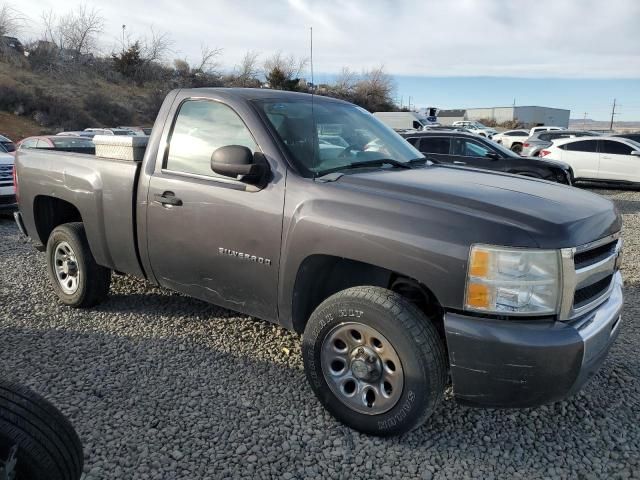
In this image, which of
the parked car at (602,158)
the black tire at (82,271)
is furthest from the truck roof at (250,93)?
the parked car at (602,158)

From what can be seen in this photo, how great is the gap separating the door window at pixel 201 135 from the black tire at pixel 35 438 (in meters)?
1.81

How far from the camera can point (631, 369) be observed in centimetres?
373

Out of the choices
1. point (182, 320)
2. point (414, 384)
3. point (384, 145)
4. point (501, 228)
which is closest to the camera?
point (501, 228)

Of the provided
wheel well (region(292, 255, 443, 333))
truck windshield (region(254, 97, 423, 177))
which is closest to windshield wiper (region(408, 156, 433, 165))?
truck windshield (region(254, 97, 423, 177))

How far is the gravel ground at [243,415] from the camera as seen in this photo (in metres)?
2.71

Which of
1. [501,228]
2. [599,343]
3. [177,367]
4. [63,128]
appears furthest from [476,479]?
[63,128]

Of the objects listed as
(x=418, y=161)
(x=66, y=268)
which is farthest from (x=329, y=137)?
(x=66, y=268)

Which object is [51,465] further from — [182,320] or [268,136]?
[182,320]

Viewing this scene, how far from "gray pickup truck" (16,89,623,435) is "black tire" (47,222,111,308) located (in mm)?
170

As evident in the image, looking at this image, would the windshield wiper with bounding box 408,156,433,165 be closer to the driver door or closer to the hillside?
the driver door

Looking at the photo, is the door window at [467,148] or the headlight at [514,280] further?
the door window at [467,148]

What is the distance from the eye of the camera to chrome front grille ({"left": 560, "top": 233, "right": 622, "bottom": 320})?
2.52 metres

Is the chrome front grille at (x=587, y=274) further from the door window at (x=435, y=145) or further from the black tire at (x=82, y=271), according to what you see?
the door window at (x=435, y=145)

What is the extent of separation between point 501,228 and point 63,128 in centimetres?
3713
